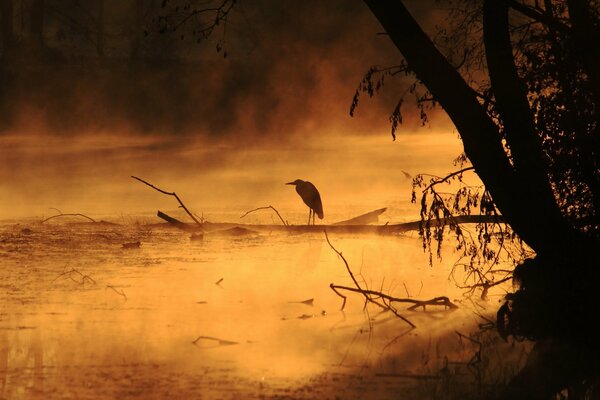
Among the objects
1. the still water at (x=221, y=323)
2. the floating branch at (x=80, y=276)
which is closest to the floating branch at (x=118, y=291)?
the still water at (x=221, y=323)

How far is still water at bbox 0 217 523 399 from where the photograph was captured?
7.10 metres

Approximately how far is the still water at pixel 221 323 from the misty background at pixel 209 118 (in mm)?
3001

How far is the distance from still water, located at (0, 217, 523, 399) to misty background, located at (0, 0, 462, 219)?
9.85 feet

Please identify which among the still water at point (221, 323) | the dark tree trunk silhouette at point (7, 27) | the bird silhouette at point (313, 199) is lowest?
the still water at point (221, 323)

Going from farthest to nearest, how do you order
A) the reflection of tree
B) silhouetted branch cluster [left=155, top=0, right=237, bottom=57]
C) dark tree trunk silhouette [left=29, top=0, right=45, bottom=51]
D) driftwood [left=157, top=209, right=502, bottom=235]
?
dark tree trunk silhouette [left=29, top=0, right=45, bottom=51], driftwood [left=157, top=209, right=502, bottom=235], silhouetted branch cluster [left=155, top=0, right=237, bottom=57], the reflection of tree

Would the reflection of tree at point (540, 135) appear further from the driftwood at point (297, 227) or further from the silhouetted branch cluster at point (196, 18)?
the driftwood at point (297, 227)

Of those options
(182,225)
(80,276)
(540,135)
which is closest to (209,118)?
(182,225)

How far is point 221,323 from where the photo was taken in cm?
887

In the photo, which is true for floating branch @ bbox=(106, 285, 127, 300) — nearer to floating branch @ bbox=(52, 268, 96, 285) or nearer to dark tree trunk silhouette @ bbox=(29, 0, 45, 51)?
floating branch @ bbox=(52, 268, 96, 285)

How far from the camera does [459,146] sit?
79.5 ft

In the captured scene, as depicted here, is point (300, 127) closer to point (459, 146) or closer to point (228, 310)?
point (459, 146)

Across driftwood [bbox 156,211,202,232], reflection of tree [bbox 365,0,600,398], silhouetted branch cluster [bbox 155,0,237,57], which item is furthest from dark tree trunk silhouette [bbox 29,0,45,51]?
reflection of tree [bbox 365,0,600,398]

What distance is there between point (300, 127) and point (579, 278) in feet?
69.6

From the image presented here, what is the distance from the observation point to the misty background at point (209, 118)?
63.7 ft
